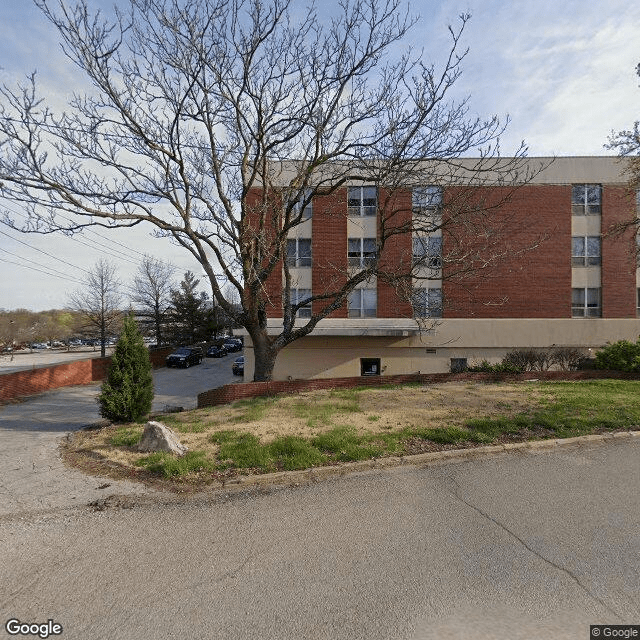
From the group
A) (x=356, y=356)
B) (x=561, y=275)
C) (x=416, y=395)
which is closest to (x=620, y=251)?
(x=561, y=275)

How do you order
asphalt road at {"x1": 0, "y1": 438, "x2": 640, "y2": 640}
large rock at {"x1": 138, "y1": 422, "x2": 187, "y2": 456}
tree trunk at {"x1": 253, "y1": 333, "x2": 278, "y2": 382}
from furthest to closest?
1. tree trunk at {"x1": 253, "y1": 333, "x2": 278, "y2": 382}
2. large rock at {"x1": 138, "y1": 422, "x2": 187, "y2": 456}
3. asphalt road at {"x1": 0, "y1": 438, "x2": 640, "y2": 640}

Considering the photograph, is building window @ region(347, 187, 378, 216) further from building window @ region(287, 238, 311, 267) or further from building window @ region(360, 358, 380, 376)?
building window @ region(360, 358, 380, 376)

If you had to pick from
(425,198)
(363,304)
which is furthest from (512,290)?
(425,198)

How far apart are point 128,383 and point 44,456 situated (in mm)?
2580

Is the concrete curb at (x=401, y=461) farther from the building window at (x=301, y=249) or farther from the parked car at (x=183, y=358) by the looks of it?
the parked car at (x=183, y=358)

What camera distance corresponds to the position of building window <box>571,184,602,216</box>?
66.9 ft

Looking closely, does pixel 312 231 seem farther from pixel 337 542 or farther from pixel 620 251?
pixel 337 542

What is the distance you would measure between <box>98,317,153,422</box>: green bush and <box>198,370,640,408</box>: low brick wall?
249 cm

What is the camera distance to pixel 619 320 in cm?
2000

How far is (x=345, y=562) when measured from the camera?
131 inches

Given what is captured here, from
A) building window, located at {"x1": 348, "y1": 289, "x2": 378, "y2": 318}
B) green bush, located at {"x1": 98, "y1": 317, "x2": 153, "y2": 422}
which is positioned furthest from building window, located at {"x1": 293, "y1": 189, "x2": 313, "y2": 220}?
green bush, located at {"x1": 98, "y1": 317, "x2": 153, "y2": 422}

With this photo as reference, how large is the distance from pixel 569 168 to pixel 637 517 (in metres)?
21.2

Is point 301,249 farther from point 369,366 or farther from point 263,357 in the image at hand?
point 263,357

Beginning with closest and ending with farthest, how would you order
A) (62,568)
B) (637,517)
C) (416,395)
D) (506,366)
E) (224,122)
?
(62,568) → (637,517) → (416,395) → (224,122) → (506,366)
